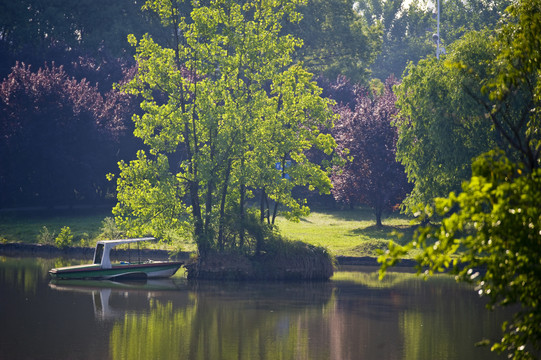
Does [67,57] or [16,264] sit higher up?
[67,57]

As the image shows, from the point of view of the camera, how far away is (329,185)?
4294cm

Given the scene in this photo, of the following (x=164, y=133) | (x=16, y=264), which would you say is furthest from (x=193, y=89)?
(x=16, y=264)

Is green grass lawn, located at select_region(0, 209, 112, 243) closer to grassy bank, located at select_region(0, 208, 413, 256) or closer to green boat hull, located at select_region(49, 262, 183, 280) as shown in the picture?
grassy bank, located at select_region(0, 208, 413, 256)

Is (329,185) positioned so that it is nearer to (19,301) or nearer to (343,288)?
(343,288)

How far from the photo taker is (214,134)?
41.1 metres

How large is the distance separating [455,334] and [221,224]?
54.1 feet

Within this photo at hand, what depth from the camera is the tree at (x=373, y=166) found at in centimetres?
5350

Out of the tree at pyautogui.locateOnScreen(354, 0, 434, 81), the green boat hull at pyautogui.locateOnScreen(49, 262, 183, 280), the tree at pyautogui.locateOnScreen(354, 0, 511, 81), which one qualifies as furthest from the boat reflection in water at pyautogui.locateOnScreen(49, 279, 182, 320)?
the tree at pyautogui.locateOnScreen(354, 0, 434, 81)

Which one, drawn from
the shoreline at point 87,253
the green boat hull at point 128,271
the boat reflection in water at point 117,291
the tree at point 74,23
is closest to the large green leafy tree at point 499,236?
the boat reflection in water at point 117,291

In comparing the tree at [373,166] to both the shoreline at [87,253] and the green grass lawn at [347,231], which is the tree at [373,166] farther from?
the shoreline at [87,253]

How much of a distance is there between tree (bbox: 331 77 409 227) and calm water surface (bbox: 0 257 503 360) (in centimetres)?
1418

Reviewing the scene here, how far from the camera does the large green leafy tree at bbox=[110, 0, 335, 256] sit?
40.2 m

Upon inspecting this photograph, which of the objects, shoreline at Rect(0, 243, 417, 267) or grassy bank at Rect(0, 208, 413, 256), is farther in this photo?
grassy bank at Rect(0, 208, 413, 256)

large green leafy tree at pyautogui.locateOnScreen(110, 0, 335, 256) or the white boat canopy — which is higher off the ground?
large green leafy tree at pyautogui.locateOnScreen(110, 0, 335, 256)
